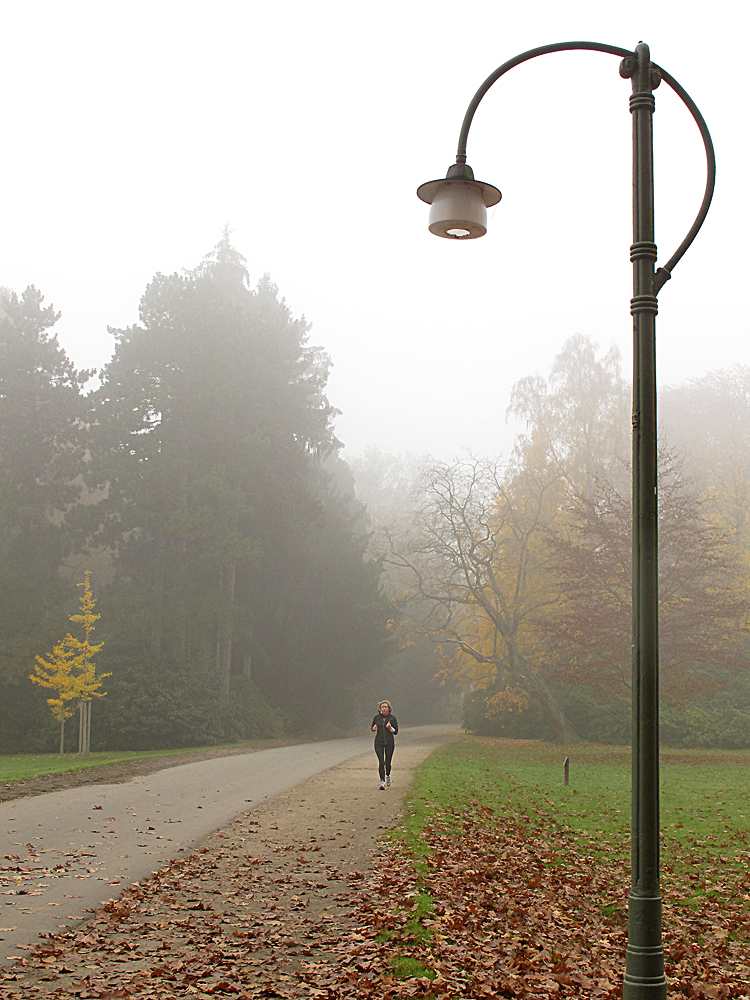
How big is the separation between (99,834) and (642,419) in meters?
9.15

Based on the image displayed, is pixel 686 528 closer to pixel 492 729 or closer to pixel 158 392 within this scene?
pixel 492 729

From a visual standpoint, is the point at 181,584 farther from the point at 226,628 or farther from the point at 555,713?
the point at 555,713

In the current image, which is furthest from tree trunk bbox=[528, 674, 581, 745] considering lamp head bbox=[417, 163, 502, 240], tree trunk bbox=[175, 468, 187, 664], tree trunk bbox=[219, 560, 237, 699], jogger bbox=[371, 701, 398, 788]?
lamp head bbox=[417, 163, 502, 240]

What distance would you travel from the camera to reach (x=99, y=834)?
11320mm

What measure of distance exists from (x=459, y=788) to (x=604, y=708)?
19162 millimetres

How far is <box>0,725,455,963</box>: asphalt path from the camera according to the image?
7.66 meters

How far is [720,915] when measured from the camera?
805cm

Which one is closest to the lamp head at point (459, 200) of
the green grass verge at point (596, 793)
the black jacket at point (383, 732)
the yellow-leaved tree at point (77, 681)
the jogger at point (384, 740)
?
the green grass verge at point (596, 793)

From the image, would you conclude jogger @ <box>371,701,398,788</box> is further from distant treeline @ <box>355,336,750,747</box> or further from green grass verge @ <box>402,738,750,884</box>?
distant treeline @ <box>355,336,750,747</box>

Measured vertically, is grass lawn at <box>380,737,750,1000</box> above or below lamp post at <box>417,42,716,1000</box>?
below

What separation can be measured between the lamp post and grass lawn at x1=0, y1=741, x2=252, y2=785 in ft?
51.4

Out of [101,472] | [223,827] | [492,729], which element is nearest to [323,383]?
[101,472]

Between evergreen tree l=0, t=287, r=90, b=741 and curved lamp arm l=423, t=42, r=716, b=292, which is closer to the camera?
curved lamp arm l=423, t=42, r=716, b=292

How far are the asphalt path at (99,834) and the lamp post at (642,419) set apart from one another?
434 centimetres
